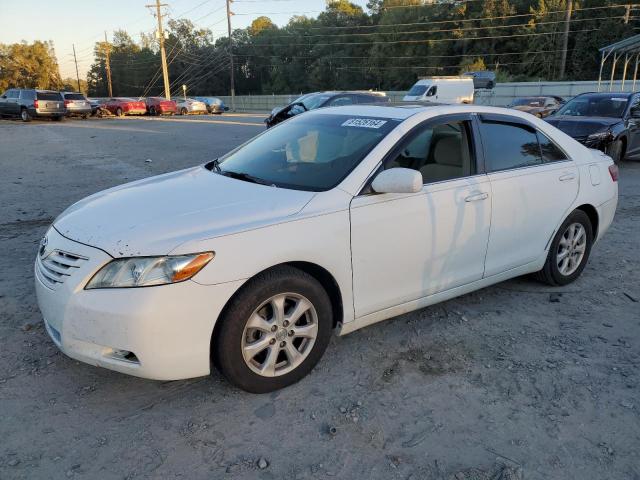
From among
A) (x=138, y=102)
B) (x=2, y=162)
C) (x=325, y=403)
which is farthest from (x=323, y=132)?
(x=138, y=102)

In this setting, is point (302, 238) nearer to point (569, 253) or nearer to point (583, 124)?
point (569, 253)

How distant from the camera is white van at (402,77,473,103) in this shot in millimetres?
27011

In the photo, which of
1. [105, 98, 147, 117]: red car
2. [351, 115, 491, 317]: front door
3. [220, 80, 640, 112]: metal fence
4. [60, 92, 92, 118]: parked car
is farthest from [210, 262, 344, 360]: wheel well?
[105, 98, 147, 117]: red car

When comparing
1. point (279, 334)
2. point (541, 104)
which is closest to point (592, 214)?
point (279, 334)

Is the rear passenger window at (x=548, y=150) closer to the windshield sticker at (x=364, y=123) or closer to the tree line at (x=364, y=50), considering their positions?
the windshield sticker at (x=364, y=123)

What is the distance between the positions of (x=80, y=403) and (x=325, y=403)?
4.46 feet

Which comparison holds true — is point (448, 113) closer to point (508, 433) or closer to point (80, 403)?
point (508, 433)

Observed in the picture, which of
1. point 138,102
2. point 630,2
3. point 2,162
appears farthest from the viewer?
point 630,2

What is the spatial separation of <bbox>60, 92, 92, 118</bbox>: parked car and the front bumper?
102 ft

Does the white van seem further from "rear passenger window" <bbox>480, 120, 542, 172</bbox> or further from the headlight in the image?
the headlight

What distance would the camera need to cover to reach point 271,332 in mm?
2924

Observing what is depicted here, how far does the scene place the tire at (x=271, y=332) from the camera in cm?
276

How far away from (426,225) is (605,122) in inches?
351

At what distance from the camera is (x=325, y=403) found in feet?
9.63
